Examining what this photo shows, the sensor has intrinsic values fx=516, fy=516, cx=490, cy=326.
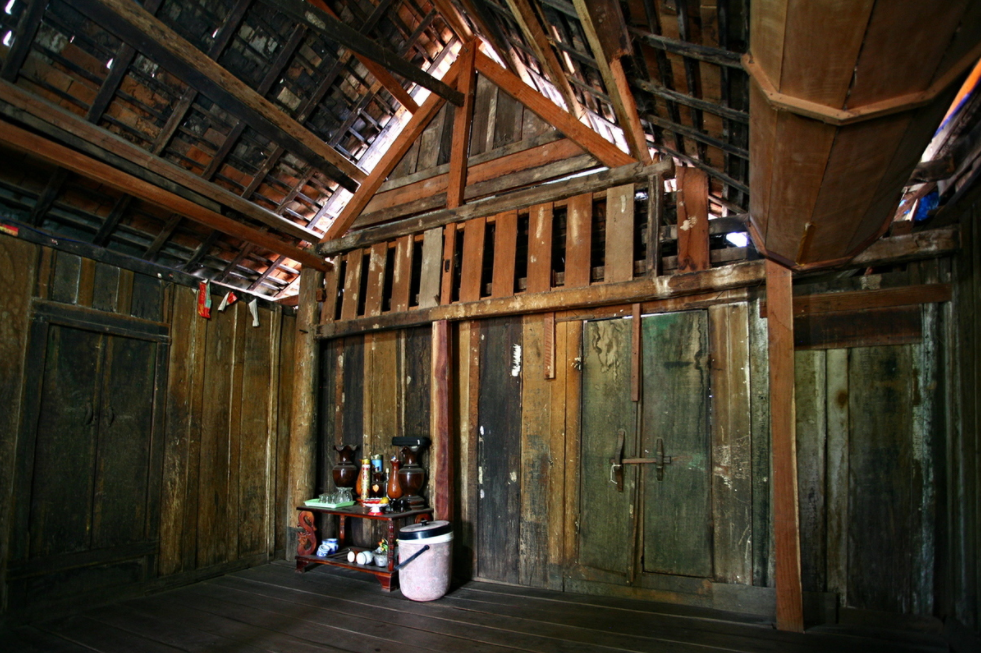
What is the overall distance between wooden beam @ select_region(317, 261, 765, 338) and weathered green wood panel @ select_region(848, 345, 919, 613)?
0.74 meters

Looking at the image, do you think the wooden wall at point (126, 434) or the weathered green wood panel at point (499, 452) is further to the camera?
the weathered green wood panel at point (499, 452)

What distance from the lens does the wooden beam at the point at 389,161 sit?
15.7 ft

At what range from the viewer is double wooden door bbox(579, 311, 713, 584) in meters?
3.02

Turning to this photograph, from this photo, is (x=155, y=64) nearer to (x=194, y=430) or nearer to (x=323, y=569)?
(x=194, y=430)

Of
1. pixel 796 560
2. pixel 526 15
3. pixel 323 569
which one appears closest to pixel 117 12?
pixel 526 15

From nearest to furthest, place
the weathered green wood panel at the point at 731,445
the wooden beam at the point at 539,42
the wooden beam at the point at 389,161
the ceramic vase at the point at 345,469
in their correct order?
the weathered green wood panel at the point at 731,445 → the wooden beam at the point at 539,42 → the ceramic vase at the point at 345,469 → the wooden beam at the point at 389,161

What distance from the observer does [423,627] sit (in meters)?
2.85

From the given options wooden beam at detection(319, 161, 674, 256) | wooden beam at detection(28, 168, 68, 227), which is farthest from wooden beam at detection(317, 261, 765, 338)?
wooden beam at detection(28, 168, 68, 227)

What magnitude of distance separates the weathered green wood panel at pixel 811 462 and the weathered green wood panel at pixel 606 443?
2.91ft

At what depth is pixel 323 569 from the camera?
4.12 m

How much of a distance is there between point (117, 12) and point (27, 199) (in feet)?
5.32

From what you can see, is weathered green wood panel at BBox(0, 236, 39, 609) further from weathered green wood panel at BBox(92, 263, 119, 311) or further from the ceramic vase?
the ceramic vase

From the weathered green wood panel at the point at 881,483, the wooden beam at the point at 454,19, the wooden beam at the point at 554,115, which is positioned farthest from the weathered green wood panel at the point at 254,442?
the weathered green wood panel at the point at 881,483

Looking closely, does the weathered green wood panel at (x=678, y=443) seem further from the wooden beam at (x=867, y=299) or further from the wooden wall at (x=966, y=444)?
the wooden wall at (x=966, y=444)
